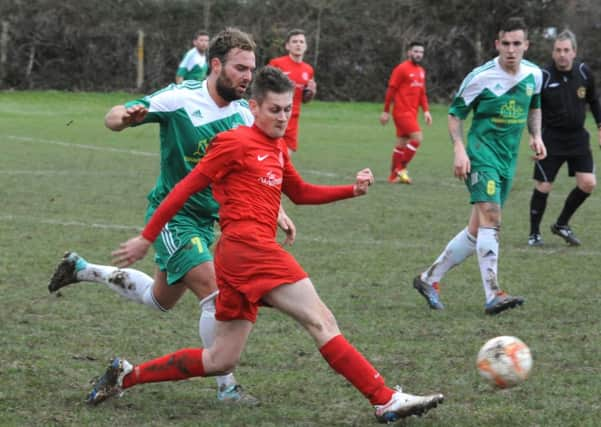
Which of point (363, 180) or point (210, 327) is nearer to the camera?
point (363, 180)

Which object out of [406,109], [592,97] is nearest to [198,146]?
[592,97]

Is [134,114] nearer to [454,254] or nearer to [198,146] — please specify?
[198,146]

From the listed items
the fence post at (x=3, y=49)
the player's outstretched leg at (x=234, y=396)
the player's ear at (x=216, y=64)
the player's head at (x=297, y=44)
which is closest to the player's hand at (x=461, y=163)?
the player's ear at (x=216, y=64)

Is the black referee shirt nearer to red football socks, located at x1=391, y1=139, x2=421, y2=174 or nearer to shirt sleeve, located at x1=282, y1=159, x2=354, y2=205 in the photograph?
red football socks, located at x1=391, y1=139, x2=421, y2=174

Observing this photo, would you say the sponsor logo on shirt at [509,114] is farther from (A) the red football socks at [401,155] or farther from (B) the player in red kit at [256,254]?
(A) the red football socks at [401,155]

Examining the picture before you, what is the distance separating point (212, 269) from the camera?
5156 mm

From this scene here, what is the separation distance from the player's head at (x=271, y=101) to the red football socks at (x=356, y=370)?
0.98 m

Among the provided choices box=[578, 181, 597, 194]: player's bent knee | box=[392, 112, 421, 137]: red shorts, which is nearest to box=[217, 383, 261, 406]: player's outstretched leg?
box=[578, 181, 597, 194]: player's bent knee

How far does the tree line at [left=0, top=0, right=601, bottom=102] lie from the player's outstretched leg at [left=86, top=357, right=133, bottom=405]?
28.4 m

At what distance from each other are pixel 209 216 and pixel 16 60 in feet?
95.8

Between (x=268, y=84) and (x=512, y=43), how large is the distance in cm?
299

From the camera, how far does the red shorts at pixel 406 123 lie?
15922mm

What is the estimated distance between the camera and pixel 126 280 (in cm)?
593

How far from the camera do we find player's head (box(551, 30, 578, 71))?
9891mm
